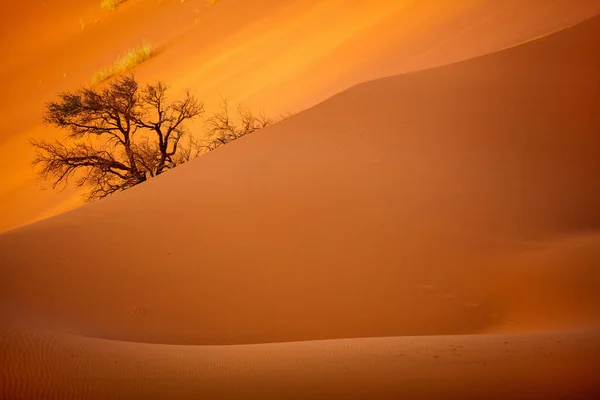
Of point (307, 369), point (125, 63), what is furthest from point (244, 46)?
point (307, 369)

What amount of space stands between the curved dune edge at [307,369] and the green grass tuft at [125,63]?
1612cm

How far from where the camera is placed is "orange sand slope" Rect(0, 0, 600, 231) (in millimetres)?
13141

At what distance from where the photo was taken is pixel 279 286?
5.05m

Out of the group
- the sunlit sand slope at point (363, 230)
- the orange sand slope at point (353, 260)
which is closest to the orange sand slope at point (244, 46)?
the sunlit sand slope at point (363, 230)

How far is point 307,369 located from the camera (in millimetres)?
3127

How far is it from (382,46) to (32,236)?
11.1 meters

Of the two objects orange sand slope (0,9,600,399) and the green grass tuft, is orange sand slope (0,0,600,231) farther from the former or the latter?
orange sand slope (0,9,600,399)

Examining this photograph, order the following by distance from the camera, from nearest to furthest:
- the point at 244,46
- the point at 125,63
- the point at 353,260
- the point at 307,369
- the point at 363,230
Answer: the point at 307,369, the point at 353,260, the point at 363,230, the point at 244,46, the point at 125,63

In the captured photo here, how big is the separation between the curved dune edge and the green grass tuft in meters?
16.1

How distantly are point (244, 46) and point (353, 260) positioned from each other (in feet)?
44.1

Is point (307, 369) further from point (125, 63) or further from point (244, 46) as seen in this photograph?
point (125, 63)

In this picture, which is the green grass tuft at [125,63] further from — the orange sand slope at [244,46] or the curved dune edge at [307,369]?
the curved dune edge at [307,369]

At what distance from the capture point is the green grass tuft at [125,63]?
1847 cm

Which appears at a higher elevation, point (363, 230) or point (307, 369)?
point (363, 230)
